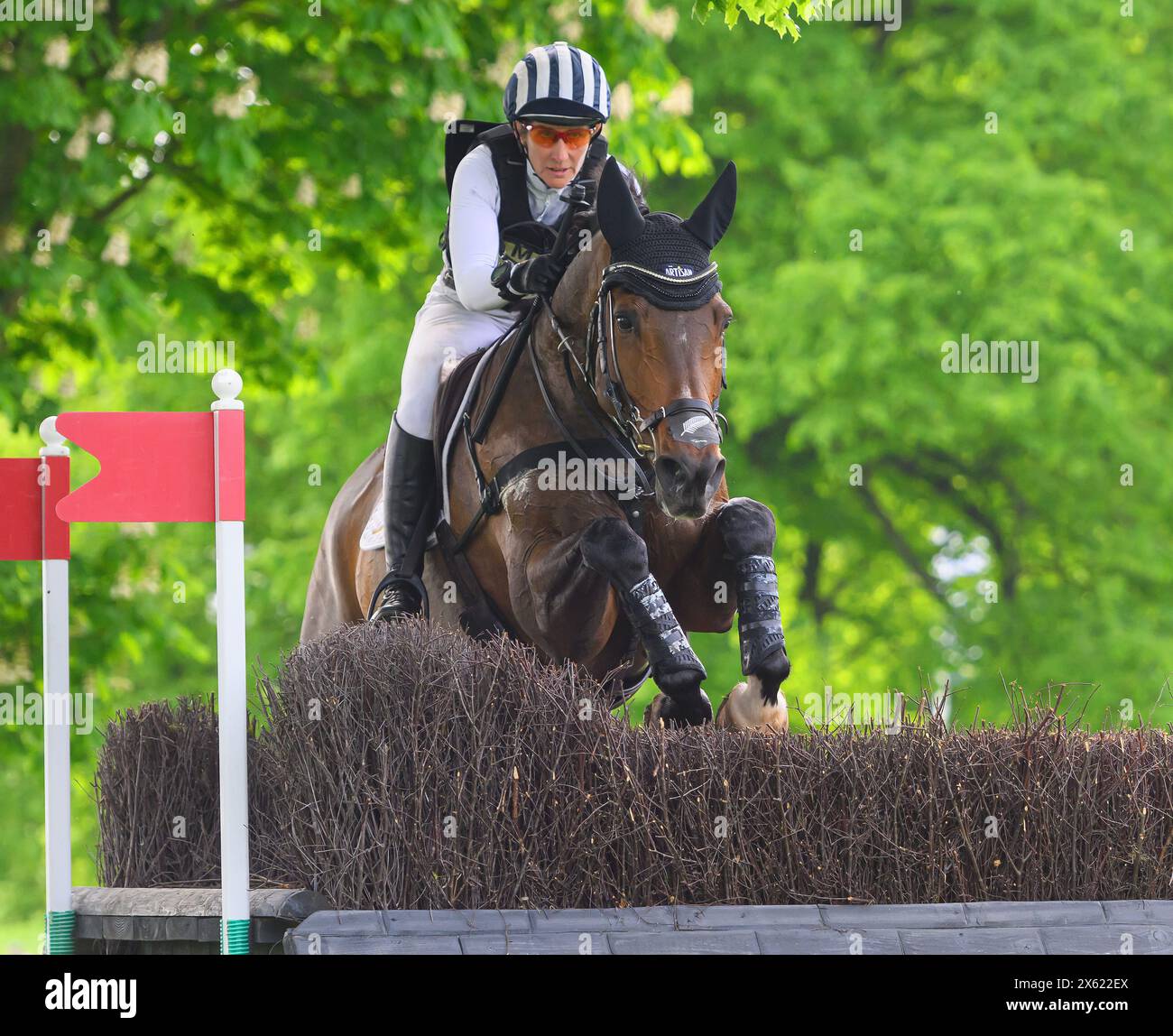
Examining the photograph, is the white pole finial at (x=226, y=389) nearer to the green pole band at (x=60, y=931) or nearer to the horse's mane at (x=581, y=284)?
the horse's mane at (x=581, y=284)

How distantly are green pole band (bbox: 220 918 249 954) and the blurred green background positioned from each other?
5503 mm

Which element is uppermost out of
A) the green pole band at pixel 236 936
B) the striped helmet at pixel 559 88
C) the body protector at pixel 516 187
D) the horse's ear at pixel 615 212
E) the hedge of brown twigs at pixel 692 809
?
the striped helmet at pixel 559 88

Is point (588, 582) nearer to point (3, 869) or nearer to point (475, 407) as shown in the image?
point (475, 407)

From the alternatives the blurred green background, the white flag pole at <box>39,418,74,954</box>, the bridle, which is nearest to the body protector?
the bridle

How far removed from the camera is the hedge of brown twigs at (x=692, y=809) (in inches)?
159

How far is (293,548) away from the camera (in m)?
14.1

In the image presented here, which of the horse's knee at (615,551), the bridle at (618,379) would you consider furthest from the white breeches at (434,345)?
the horse's knee at (615,551)

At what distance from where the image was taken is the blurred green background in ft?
31.4

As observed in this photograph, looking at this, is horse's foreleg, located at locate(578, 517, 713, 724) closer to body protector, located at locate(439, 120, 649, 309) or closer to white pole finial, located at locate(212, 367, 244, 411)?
white pole finial, located at locate(212, 367, 244, 411)

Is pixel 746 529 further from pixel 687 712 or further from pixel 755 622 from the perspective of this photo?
pixel 687 712

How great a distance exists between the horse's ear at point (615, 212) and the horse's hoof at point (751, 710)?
3.99 ft

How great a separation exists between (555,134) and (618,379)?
3.60ft
